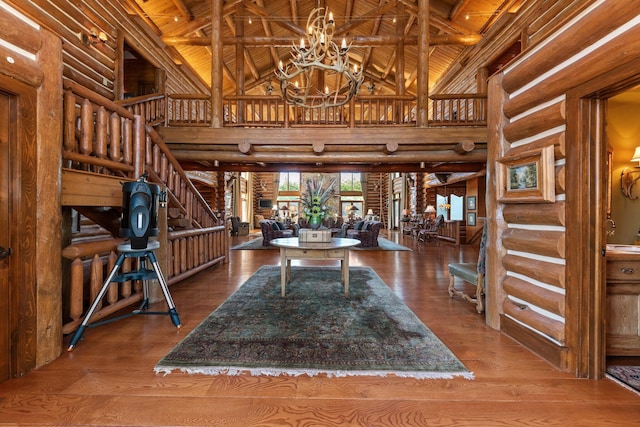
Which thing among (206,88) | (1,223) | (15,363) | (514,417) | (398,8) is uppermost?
(398,8)

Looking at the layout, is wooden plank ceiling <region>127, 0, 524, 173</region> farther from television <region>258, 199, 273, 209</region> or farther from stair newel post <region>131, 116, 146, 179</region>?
television <region>258, 199, 273, 209</region>

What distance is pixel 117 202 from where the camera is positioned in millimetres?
3043

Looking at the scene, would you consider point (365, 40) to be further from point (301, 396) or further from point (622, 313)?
point (301, 396)

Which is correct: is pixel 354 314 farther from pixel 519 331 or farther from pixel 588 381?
pixel 588 381

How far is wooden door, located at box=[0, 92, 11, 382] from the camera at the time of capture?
198 centimetres

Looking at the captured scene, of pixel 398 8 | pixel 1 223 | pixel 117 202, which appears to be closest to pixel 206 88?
pixel 398 8

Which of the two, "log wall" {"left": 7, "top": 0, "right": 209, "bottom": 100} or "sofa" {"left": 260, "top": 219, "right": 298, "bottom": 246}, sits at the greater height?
"log wall" {"left": 7, "top": 0, "right": 209, "bottom": 100}

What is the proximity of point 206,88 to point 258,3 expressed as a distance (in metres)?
3.50

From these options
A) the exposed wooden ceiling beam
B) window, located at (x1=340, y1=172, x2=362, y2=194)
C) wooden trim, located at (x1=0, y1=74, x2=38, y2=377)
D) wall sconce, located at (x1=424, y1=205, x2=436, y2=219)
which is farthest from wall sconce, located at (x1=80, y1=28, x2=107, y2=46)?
window, located at (x1=340, y1=172, x2=362, y2=194)

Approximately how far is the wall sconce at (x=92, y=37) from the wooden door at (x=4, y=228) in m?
4.52

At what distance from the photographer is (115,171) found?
3.51 meters

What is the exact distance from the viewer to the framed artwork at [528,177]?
226 cm

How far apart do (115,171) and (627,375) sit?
5.27 m

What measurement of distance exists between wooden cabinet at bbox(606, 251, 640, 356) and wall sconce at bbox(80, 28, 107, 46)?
26.1ft
